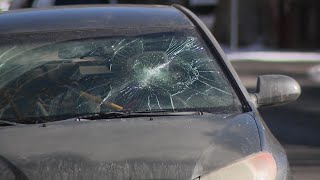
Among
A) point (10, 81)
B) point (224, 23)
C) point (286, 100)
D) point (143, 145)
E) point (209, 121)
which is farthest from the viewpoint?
point (224, 23)

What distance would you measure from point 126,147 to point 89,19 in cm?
137

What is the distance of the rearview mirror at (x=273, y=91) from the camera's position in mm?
4605

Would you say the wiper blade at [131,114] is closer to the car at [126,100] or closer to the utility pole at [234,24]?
the car at [126,100]

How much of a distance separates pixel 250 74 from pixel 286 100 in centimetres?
1027

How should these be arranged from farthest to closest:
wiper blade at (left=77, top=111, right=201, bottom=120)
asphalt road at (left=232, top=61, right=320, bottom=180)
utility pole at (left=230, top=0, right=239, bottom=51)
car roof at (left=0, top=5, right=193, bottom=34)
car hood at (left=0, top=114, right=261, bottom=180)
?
utility pole at (left=230, top=0, right=239, bottom=51) < asphalt road at (left=232, top=61, right=320, bottom=180) < car roof at (left=0, top=5, right=193, bottom=34) < wiper blade at (left=77, top=111, right=201, bottom=120) < car hood at (left=0, top=114, right=261, bottom=180)

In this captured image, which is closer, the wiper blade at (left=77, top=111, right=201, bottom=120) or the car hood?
the car hood

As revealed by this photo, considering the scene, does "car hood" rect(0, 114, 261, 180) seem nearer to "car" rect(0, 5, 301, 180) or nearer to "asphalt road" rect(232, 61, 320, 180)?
"car" rect(0, 5, 301, 180)

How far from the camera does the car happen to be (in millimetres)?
3334

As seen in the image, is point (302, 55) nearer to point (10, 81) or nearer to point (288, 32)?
point (288, 32)

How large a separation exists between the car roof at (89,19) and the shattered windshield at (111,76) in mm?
89

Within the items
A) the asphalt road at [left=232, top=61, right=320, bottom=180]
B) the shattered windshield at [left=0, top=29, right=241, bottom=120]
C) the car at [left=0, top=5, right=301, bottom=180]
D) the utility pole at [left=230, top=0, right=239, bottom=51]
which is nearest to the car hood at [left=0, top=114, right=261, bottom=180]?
the car at [left=0, top=5, right=301, bottom=180]

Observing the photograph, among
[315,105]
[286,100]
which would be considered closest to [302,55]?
[315,105]

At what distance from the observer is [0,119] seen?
3930 millimetres

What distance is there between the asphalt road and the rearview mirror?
2.01 metres
